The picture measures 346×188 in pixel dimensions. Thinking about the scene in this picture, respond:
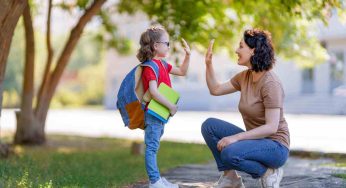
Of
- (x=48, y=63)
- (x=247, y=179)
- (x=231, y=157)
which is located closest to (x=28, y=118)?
(x=48, y=63)

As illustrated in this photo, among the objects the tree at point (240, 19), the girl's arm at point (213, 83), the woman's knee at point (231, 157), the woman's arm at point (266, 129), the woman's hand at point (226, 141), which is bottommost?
the woman's knee at point (231, 157)

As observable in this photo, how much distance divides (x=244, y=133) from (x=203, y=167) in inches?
153

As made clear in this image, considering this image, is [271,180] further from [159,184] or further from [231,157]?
[159,184]

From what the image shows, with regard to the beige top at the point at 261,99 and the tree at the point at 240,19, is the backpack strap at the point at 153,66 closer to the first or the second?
the beige top at the point at 261,99

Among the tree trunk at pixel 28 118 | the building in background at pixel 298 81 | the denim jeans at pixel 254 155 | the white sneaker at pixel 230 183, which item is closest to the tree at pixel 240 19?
the tree trunk at pixel 28 118

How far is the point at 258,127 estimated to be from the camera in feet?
17.8

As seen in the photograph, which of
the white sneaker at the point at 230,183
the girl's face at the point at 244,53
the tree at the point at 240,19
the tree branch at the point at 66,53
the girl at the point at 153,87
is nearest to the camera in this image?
the girl's face at the point at 244,53

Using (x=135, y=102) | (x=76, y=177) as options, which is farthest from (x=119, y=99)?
(x=76, y=177)

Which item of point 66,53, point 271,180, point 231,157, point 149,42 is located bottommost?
point 271,180

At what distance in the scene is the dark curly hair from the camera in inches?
217

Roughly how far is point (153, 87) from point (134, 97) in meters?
0.26

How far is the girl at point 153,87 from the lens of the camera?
573 centimetres

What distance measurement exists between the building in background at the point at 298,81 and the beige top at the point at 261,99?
23.1 metres

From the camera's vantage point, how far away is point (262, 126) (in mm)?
5387
